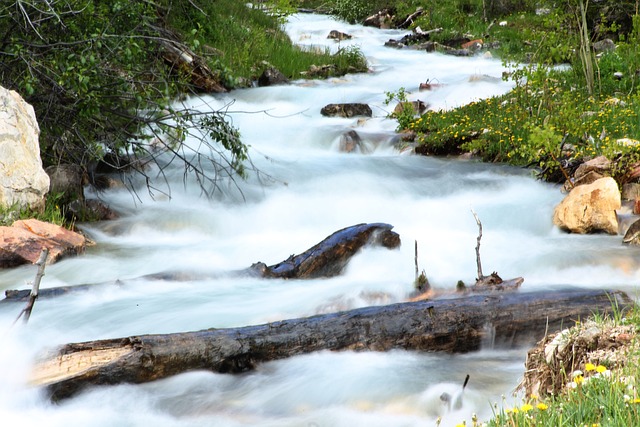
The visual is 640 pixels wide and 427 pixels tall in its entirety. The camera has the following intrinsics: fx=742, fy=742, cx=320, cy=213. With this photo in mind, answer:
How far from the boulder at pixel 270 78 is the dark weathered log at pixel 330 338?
11.3 meters

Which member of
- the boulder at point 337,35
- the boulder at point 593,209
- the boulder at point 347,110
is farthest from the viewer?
the boulder at point 337,35

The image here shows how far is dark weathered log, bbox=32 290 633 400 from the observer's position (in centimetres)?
415

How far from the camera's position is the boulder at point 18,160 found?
742cm

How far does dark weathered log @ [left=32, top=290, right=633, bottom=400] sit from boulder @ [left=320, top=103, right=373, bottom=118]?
908cm

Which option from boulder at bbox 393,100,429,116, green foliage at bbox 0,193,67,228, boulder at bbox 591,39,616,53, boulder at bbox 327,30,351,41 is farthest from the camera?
boulder at bbox 327,30,351,41

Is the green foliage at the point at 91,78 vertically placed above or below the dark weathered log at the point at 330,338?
above

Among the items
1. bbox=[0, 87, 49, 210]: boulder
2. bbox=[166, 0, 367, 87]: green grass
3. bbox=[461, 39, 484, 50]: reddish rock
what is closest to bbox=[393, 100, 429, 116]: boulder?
bbox=[166, 0, 367, 87]: green grass

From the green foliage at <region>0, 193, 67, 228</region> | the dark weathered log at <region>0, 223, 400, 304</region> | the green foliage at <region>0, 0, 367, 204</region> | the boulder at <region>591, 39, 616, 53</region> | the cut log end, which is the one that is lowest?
the cut log end

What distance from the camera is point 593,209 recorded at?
308 inches

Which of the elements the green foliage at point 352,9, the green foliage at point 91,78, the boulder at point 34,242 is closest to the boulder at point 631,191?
the green foliage at point 91,78

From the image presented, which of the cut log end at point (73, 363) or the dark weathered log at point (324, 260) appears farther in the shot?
the dark weathered log at point (324, 260)

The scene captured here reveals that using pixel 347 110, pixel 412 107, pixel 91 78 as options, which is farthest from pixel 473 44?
pixel 91 78

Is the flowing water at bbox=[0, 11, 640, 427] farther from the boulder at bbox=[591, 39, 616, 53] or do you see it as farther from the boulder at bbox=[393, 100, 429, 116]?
the boulder at bbox=[591, 39, 616, 53]

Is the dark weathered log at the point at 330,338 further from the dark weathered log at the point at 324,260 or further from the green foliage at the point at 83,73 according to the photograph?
the green foliage at the point at 83,73
